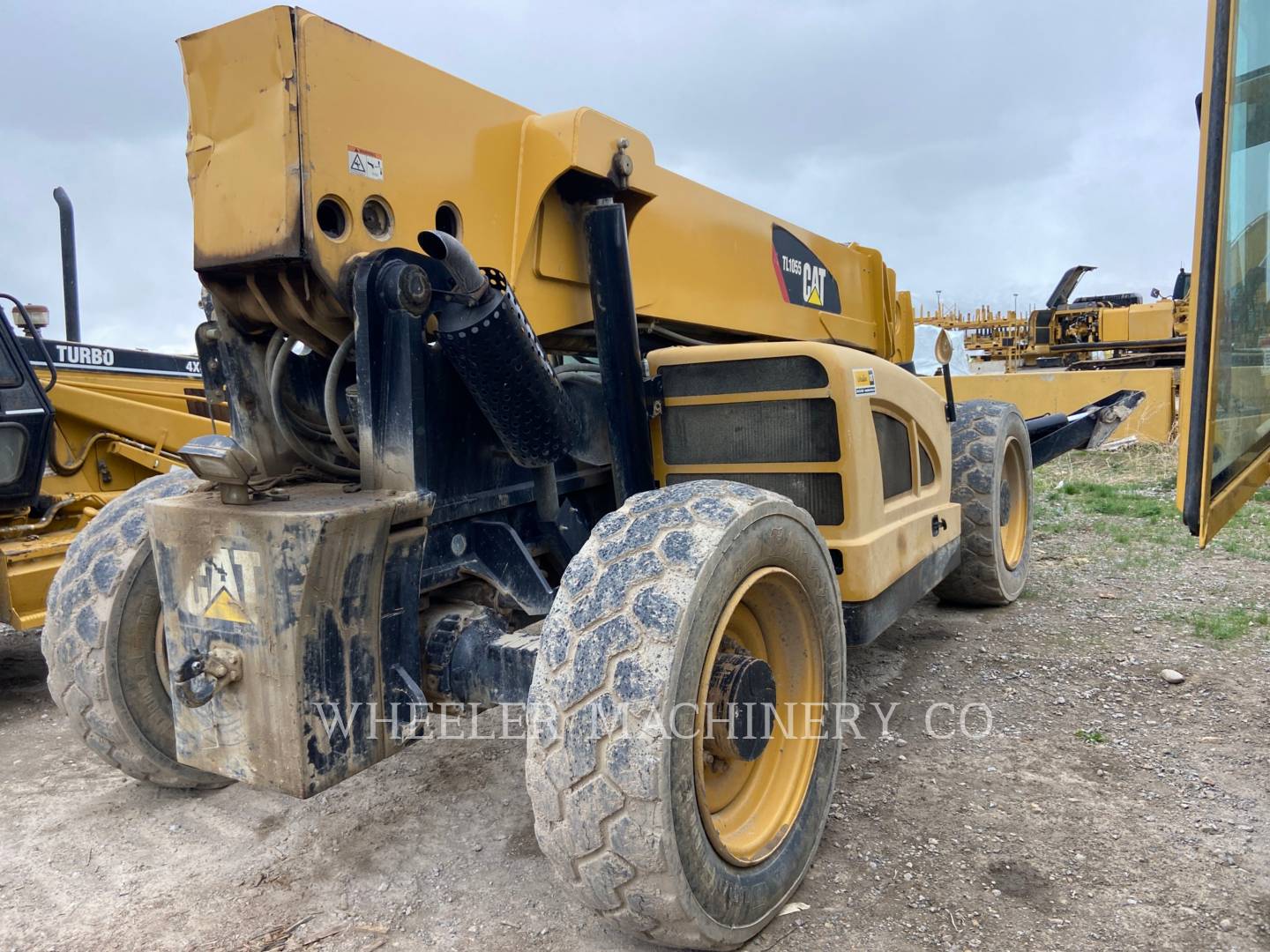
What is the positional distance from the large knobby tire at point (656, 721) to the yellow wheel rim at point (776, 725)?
16 mm

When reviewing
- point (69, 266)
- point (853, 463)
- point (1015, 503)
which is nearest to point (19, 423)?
point (69, 266)

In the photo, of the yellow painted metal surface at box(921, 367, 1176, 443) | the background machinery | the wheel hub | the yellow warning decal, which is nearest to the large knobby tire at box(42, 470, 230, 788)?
the yellow warning decal

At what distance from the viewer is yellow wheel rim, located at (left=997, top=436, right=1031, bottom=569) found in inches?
219

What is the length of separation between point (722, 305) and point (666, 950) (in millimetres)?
2293

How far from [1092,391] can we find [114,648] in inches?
470

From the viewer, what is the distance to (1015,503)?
5.70 meters

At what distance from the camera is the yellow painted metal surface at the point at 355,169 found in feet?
6.99

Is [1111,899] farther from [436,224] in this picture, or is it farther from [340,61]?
[340,61]

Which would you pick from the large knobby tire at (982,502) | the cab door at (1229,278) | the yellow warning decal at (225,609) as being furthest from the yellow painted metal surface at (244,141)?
the large knobby tire at (982,502)

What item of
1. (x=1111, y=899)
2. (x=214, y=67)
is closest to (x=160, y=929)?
(x=214, y=67)

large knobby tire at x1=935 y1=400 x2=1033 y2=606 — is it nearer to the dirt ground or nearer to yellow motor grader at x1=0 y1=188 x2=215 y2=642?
the dirt ground

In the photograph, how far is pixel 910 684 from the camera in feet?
13.6

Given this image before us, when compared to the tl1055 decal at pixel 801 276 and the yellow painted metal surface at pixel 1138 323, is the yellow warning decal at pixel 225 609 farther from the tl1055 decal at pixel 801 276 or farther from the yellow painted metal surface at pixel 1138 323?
the yellow painted metal surface at pixel 1138 323

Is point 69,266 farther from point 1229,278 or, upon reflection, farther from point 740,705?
point 1229,278
